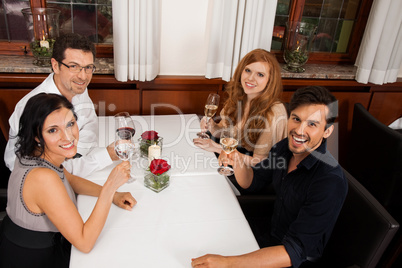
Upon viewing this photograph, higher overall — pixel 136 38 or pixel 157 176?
pixel 136 38

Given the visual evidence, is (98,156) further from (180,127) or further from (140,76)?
(140,76)

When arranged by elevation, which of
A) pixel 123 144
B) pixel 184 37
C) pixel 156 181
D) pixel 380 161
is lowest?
pixel 380 161

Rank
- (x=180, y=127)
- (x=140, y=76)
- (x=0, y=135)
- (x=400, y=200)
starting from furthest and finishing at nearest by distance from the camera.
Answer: (x=140, y=76) < (x=180, y=127) < (x=400, y=200) < (x=0, y=135)

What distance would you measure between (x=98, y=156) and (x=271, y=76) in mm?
1105

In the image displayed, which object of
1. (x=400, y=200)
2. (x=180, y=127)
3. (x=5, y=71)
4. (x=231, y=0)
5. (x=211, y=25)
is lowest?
(x=400, y=200)

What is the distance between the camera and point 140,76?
2395mm

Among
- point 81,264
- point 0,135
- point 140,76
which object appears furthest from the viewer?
point 140,76

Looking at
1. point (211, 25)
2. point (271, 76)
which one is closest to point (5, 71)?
point (211, 25)

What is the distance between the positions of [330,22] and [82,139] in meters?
2.38

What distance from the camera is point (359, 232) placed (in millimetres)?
1256

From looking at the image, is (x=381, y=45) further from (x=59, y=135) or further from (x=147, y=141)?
(x=59, y=135)

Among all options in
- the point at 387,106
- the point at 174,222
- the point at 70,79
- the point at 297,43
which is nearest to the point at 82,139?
the point at 70,79

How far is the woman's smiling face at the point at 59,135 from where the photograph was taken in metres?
1.22

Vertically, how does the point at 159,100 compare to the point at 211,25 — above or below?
below
